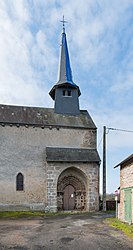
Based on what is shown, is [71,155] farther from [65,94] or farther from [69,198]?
[65,94]

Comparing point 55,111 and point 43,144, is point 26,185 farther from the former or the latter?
point 55,111

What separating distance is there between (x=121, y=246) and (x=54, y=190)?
12521 mm

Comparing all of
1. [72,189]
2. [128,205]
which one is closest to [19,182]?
[72,189]

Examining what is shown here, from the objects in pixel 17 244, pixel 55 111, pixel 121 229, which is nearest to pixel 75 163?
pixel 55 111

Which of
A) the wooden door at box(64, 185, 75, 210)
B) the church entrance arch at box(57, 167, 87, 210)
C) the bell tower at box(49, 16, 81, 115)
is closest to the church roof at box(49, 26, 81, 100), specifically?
the bell tower at box(49, 16, 81, 115)

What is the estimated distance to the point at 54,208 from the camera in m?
19.6

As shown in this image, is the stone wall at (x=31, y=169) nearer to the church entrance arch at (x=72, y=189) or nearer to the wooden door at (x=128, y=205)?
the church entrance arch at (x=72, y=189)

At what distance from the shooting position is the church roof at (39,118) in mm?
20766

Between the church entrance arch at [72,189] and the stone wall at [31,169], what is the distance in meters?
0.86

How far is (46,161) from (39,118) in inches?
145

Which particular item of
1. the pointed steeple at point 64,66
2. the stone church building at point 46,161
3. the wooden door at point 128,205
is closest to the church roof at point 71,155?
the stone church building at point 46,161

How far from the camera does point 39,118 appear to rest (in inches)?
848

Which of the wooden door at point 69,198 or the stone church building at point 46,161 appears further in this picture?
the wooden door at point 69,198

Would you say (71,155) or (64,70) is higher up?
(64,70)
